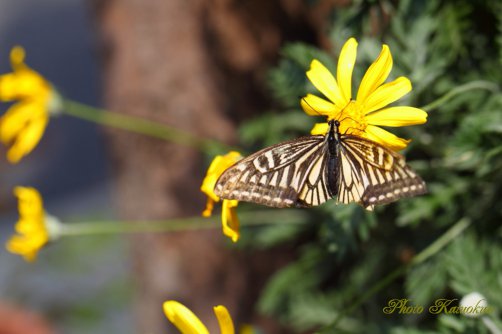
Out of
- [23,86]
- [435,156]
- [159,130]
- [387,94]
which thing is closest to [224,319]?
[387,94]

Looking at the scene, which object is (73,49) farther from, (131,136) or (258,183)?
(258,183)

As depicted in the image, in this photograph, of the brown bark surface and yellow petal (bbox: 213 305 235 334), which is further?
the brown bark surface

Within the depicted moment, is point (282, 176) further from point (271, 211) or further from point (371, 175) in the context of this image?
point (271, 211)

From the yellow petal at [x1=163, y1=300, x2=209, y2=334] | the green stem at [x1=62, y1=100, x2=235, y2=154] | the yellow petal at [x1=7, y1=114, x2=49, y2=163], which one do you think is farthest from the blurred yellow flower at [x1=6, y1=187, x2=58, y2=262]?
the yellow petal at [x1=163, y1=300, x2=209, y2=334]

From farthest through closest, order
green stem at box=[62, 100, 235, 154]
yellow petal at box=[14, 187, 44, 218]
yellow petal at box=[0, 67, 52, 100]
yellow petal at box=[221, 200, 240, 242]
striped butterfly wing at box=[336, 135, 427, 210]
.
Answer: green stem at box=[62, 100, 235, 154] < yellow petal at box=[0, 67, 52, 100] < yellow petal at box=[14, 187, 44, 218] < yellow petal at box=[221, 200, 240, 242] < striped butterfly wing at box=[336, 135, 427, 210]

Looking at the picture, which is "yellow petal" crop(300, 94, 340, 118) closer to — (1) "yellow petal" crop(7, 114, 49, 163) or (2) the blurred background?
(2) the blurred background

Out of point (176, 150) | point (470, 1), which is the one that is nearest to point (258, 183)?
point (470, 1)
